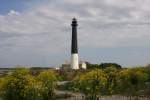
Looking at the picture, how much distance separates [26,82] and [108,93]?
1171 cm

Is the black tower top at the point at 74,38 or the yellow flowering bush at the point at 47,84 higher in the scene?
the black tower top at the point at 74,38

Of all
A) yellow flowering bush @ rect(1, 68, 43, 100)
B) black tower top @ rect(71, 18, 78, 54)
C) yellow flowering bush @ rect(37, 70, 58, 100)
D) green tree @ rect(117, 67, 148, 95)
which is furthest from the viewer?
black tower top @ rect(71, 18, 78, 54)

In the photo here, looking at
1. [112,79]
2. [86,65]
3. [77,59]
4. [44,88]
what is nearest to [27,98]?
[44,88]

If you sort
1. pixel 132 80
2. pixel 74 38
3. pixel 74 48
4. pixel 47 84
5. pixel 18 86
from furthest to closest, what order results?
pixel 74 38, pixel 74 48, pixel 132 80, pixel 47 84, pixel 18 86

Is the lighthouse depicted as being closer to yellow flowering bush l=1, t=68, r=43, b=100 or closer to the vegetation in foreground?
the vegetation in foreground

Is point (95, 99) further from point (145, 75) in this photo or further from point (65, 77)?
point (65, 77)

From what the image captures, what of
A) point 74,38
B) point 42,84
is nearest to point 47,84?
point 42,84

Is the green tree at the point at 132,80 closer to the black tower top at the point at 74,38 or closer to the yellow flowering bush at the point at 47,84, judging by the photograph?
the yellow flowering bush at the point at 47,84

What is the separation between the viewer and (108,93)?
31391 millimetres

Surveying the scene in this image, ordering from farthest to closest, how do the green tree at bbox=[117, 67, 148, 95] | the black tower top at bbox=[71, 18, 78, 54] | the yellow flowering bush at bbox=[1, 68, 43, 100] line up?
the black tower top at bbox=[71, 18, 78, 54], the green tree at bbox=[117, 67, 148, 95], the yellow flowering bush at bbox=[1, 68, 43, 100]

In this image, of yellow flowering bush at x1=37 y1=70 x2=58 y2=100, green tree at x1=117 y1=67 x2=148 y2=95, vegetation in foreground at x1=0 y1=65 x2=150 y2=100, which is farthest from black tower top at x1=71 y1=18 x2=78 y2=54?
yellow flowering bush at x1=37 y1=70 x2=58 y2=100

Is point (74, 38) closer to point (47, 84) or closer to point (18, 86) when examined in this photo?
point (47, 84)

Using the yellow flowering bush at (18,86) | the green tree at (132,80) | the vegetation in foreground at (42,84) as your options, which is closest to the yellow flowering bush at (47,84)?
the vegetation in foreground at (42,84)

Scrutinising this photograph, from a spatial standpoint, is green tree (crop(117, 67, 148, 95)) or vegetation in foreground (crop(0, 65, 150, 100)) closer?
vegetation in foreground (crop(0, 65, 150, 100))
